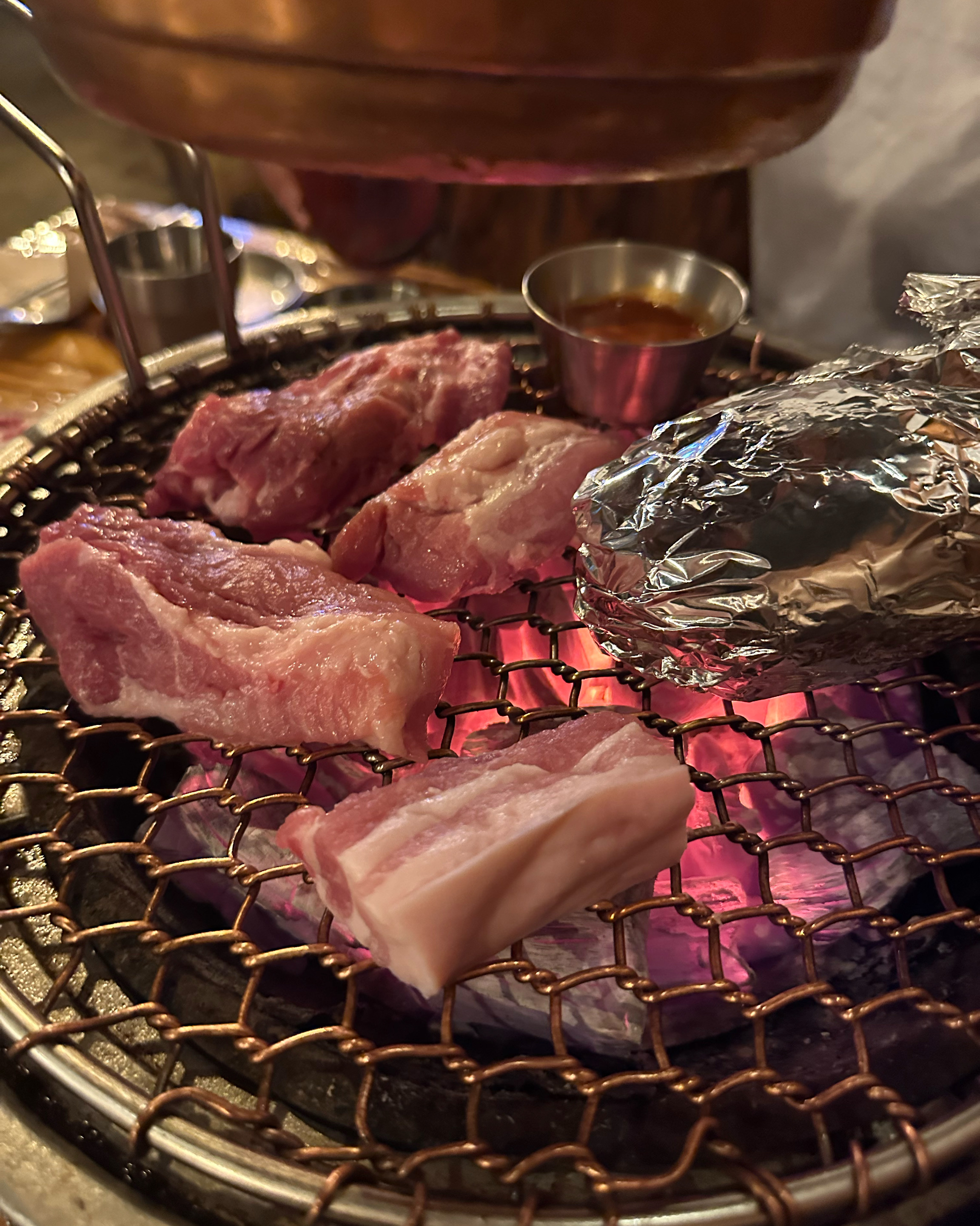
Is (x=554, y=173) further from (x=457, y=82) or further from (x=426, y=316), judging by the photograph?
(x=426, y=316)

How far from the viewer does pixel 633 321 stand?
2285 mm

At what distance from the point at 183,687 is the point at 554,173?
1.04 m

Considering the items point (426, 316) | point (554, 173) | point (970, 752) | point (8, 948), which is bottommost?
point (970, 752)

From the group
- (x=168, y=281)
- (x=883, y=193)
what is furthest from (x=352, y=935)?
(x=883, y=193)

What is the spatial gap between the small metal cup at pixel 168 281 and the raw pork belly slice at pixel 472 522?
149 cm

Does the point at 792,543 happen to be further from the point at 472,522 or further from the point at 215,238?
the point at 215,238

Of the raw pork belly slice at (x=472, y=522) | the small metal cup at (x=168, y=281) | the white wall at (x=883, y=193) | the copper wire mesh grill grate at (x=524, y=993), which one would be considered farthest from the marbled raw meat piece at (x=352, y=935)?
the white wall at (x=883, y=193)

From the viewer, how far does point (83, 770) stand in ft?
5.24

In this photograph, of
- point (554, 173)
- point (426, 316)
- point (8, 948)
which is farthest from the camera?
point (426, 316)

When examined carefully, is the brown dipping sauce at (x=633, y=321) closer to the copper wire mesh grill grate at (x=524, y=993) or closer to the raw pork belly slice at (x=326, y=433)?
the raw pork belly slice at (x=326, y=433)

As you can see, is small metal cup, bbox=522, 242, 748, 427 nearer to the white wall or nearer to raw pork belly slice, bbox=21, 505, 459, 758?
raw pork belly slice, bbox=21, 505, 459, 758

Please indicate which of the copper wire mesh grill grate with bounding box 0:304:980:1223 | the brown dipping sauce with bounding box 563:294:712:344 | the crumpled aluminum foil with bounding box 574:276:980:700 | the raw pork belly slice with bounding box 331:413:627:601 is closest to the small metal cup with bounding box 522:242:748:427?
the brown dipping sauce with bounding box 563:294:712:344

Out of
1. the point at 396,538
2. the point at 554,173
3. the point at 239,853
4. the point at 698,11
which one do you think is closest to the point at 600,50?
the point at 698,11

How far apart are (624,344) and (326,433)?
72 cm
